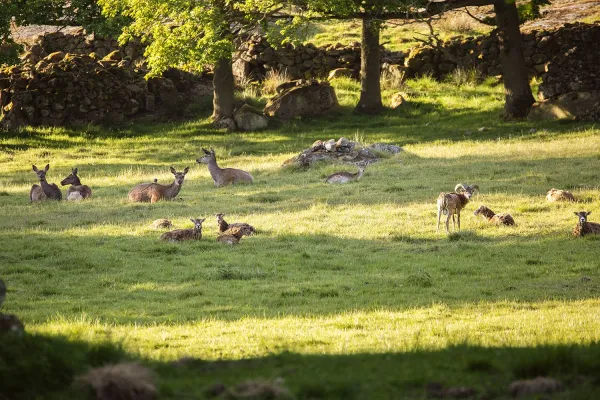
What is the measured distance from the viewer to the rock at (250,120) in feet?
122

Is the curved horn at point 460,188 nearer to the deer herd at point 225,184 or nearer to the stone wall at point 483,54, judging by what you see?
the deer herd at point 225,184

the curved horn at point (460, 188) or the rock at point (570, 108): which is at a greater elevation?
the rock at point (570, 108)

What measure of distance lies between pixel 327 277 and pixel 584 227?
5.66 meters

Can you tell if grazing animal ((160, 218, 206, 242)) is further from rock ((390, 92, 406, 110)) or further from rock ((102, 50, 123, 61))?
rock ((102, 50, 123, 61))

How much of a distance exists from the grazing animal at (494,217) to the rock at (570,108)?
16091 millimetres

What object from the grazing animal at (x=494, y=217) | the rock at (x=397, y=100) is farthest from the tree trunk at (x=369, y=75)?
Result: the grazing animal at (x=494, y=217)

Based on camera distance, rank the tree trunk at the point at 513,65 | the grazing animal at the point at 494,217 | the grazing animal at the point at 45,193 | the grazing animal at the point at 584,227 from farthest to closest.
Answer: the tree trunk at the point at 513,65 → the grazing animal at the point at 45,193 → the grazing animal at the point at 494,217 → the grazing animal at the point at 584,227

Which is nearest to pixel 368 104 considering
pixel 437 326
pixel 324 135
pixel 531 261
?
pixel 324 135

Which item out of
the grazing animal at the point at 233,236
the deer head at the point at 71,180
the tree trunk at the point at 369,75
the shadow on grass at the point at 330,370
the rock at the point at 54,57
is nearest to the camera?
the shadow on grass at the point at 330,370

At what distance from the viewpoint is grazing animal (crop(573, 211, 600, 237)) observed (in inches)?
666

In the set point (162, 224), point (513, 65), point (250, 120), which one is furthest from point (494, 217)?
point (250, 120)

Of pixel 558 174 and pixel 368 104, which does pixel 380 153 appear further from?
pixel 368 104

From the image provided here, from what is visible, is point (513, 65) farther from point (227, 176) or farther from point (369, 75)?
point (227, 176)

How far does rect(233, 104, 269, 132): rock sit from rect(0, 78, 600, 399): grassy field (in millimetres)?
5379
